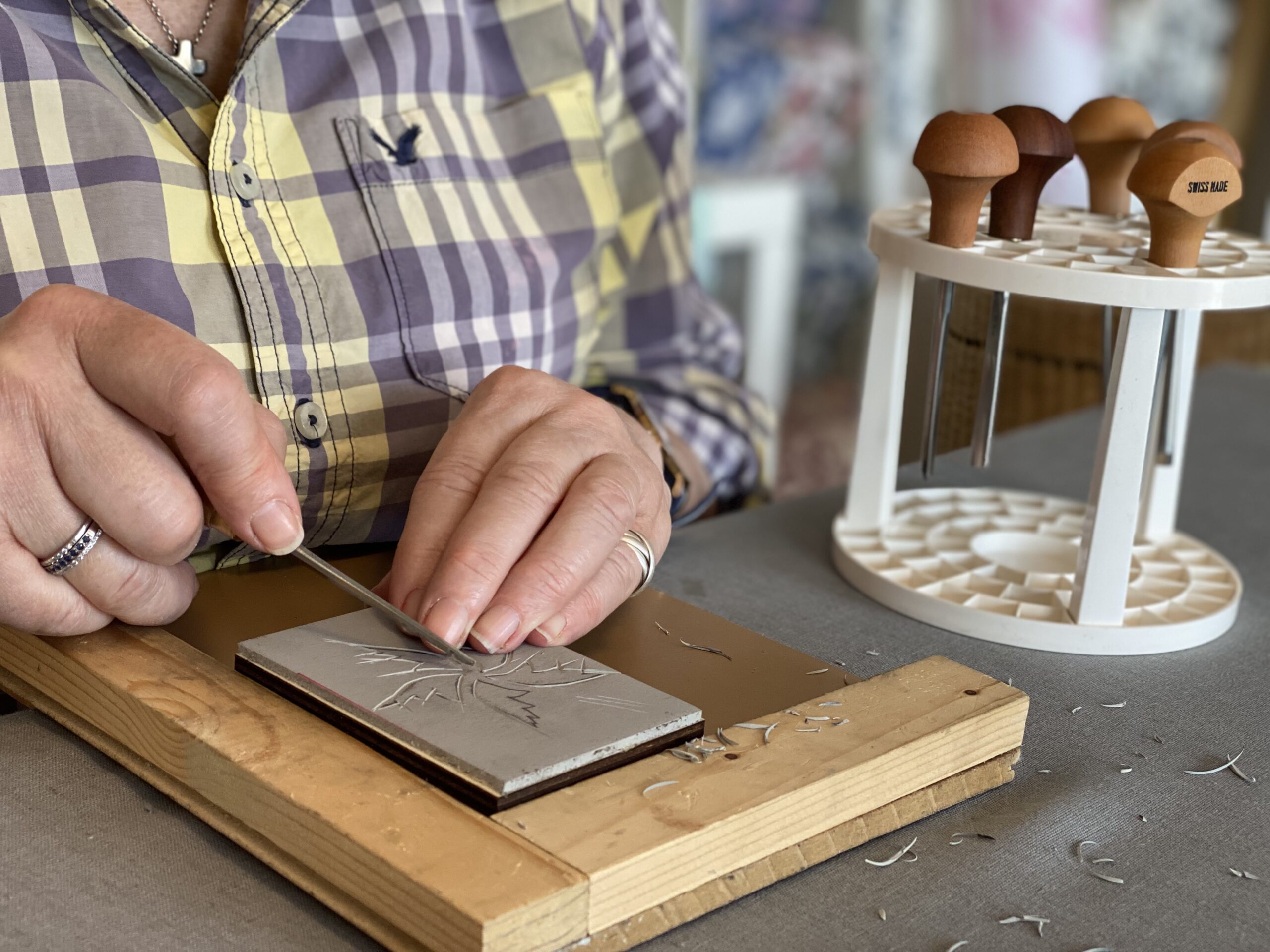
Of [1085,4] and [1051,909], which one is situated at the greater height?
[1085,4]

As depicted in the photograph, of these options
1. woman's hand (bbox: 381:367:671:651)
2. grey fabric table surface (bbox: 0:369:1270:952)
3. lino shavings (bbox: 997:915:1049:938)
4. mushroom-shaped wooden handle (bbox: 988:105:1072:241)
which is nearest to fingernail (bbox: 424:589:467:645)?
woman's hand (bbox: 381:367:671:651)

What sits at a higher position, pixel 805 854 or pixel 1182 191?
pixel 1182 191

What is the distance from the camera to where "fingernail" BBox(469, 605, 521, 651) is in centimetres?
49

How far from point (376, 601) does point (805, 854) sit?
19cm

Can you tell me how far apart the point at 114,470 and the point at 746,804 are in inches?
10.0

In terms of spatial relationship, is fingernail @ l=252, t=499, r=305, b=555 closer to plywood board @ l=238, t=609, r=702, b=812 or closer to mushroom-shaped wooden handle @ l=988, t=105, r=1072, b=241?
plywood board @ l=238, t=609, r=702, b=812

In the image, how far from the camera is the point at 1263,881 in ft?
1.46

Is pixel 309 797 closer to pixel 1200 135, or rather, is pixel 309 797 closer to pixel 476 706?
pixel 476 706

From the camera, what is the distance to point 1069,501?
2.58 feet

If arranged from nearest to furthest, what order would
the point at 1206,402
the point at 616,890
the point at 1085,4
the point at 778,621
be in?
the point at 616,890 < the point at 778,621 < the point at 1206,402 < the point at 1085,4

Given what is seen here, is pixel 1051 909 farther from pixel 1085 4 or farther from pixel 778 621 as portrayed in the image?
pixel 1085 4

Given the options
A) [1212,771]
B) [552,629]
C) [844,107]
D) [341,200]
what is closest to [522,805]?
[552,629]

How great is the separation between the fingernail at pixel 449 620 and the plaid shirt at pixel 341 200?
0.67 ft

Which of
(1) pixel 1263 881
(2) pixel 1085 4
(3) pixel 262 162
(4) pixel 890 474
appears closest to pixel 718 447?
(4) pixel 890 474
